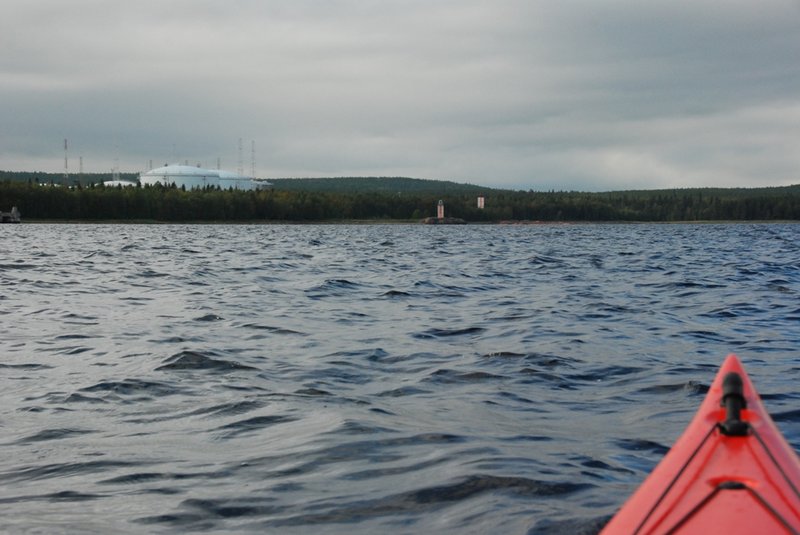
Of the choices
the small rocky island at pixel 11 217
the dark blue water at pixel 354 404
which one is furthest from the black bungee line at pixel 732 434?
the small rocky island at pixel 11 217

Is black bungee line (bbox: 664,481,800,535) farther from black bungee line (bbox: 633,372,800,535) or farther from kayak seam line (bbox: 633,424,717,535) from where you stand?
kayak seam line (bbox: 633,424,717,535)

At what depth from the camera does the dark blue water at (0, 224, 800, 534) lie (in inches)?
303

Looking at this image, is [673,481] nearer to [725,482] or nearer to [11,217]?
[725,482]

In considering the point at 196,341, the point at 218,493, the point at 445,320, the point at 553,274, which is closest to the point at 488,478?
the point at 218,493

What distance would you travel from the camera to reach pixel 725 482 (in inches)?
192

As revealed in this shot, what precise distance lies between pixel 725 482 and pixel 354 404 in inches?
279

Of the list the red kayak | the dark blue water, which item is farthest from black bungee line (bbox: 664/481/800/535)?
the dark blue water

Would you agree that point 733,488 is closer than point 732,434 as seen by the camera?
Yes

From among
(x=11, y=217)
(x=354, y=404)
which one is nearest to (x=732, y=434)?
(x=354, y=404)

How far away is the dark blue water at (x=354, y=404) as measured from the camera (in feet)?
25.2

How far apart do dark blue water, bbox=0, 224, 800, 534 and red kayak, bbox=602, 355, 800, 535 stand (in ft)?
7.02

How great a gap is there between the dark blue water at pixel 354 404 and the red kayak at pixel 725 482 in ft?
7.02

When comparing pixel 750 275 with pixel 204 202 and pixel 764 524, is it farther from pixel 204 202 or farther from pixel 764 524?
pixel 204 202

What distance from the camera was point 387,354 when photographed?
15.7 m
